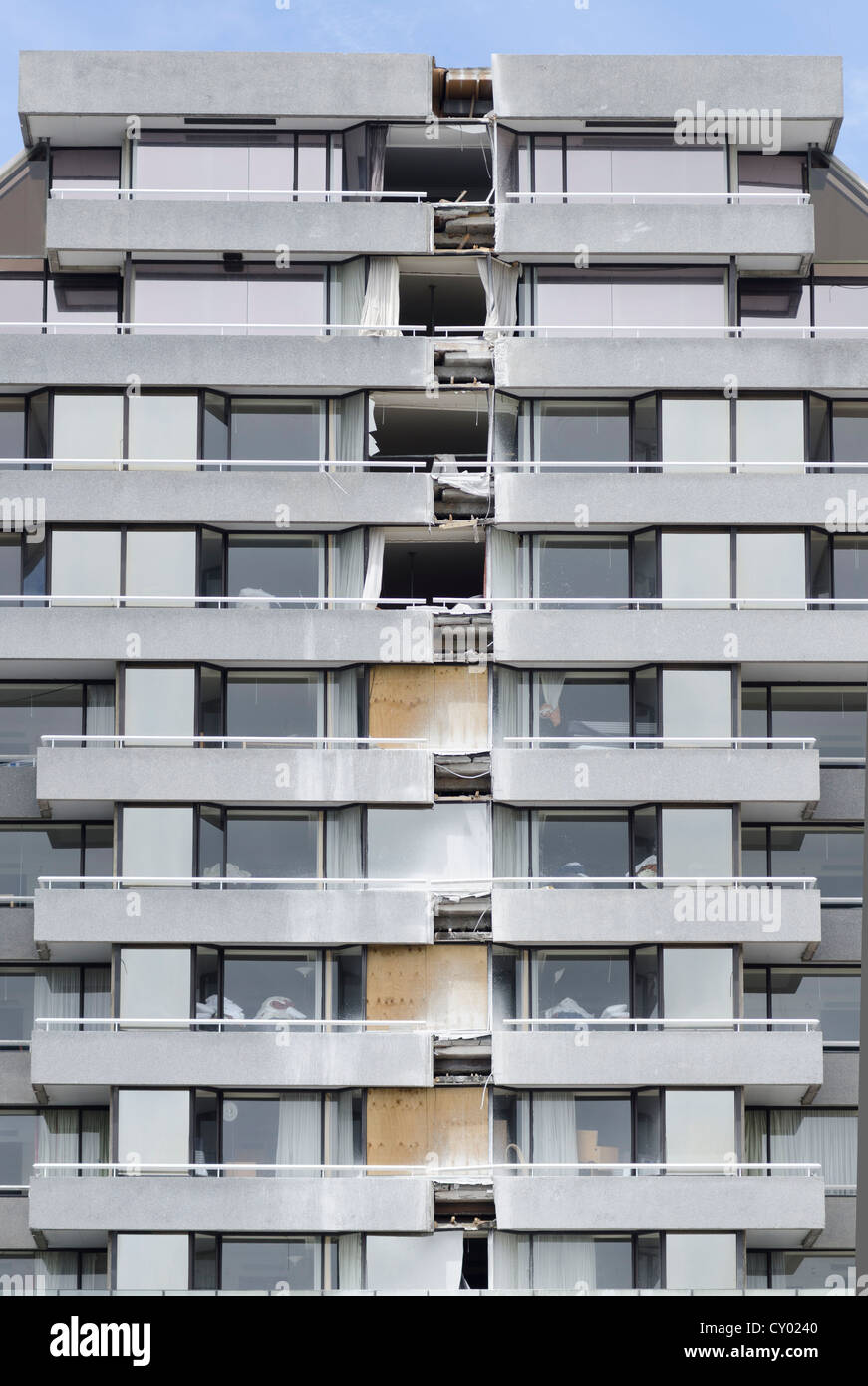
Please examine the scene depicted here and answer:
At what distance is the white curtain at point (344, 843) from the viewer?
139ft

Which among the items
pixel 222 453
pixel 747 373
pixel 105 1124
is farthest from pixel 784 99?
pixel 105 1124

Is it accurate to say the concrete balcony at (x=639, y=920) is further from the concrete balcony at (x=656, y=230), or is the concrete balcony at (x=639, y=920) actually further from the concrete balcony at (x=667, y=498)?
the concrete balcony at (x=656, y=230)

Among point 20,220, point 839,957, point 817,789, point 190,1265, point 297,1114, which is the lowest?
point 190,1265

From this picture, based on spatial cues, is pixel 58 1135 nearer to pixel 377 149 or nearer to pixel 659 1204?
pixel 659 1204

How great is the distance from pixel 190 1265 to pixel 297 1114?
11.9 ft

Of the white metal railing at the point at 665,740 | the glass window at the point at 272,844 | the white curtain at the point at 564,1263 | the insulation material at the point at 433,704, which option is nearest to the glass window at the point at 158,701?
the white metal railing at the point at 665,740

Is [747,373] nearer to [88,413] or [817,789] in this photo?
[817,789]

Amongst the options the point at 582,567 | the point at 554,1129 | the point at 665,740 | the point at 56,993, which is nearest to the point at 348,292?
the point at 582,567

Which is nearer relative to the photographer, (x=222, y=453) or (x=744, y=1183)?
(x=744, y=1183)

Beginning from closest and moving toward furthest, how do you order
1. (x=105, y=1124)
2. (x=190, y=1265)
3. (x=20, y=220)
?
(x=190, y=1265) → (x=105, y=1124) → (x=20, y=220)

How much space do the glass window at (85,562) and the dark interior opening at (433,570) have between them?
6104mm

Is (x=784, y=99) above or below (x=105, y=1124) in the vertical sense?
above

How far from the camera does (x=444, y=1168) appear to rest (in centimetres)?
4078

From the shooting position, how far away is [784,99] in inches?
1781
